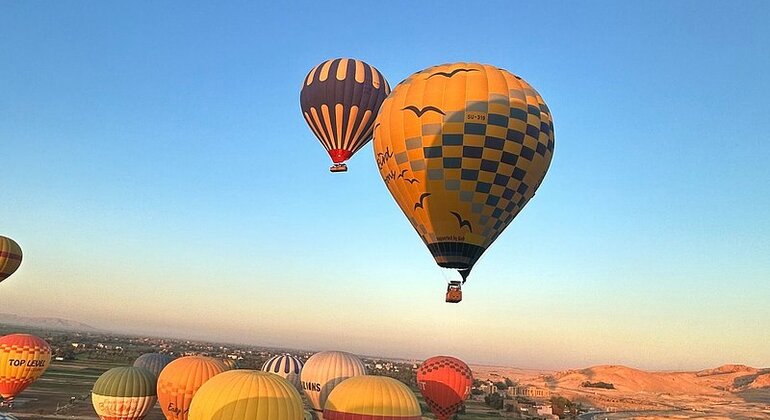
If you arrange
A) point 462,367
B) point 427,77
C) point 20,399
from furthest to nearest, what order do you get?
1. point 20,399
2. point 462,367
3. point 427,77

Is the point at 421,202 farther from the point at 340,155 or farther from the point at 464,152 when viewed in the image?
the point at 340,155

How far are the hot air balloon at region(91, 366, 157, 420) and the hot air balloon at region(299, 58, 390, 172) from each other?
12710 mm

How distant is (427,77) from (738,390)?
135 m

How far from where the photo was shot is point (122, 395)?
23188 millimetres

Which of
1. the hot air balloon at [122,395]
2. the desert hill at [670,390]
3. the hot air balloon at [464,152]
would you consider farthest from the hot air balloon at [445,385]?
the desert hill at [670,390]

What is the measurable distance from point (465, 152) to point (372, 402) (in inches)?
316

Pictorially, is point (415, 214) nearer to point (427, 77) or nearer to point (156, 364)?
point (427, 77)

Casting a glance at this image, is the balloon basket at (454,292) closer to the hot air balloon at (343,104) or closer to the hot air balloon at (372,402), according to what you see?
the hot air balloon at (372,402)

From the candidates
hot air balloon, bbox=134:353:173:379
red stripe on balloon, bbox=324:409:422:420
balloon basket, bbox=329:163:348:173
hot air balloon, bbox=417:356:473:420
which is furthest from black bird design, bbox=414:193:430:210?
hot air balloon, bbox=134:353:173:379

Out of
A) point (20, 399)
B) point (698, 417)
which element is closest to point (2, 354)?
point (20, 399)

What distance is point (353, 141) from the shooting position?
1088 inches

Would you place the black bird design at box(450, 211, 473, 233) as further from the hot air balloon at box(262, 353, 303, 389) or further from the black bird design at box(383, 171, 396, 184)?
the hot air balloon at box(262, 353, 303, 389)

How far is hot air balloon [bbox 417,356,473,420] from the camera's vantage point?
29609mm

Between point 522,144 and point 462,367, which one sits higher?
point 522,144
